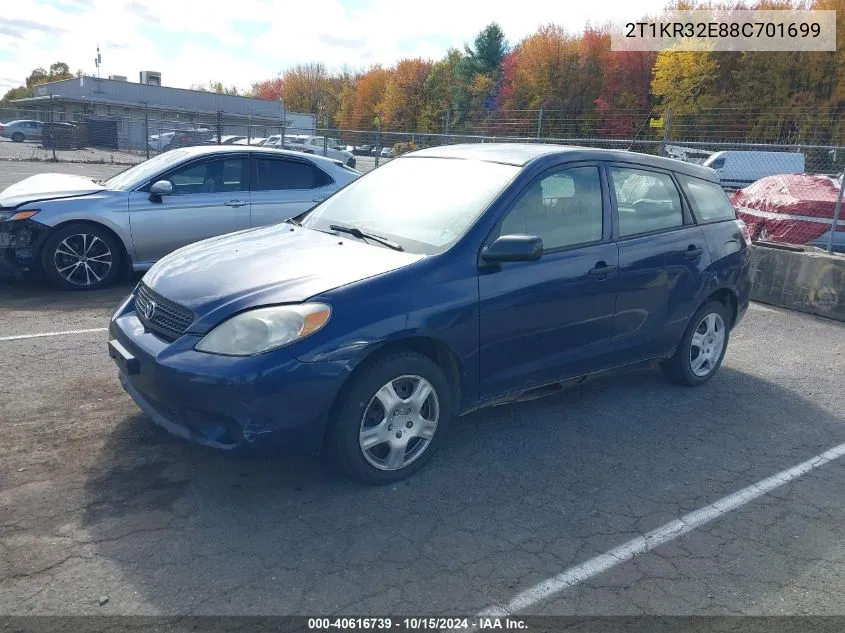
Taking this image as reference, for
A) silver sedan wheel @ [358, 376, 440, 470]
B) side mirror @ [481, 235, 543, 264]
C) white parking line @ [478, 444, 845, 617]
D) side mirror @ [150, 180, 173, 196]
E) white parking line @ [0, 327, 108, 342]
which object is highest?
side mirror @ [150, 180, 173, 196]

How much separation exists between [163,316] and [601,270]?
259 cm

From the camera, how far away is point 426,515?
3.53m

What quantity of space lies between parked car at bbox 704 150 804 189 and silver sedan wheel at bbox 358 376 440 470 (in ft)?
63.9

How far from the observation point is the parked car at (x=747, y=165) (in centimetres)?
2134

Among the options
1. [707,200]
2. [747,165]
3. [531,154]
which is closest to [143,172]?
[531,154]

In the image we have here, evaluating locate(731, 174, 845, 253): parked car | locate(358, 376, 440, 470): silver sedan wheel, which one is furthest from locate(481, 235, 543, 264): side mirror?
locate(731, 174, 845, 253): parked car

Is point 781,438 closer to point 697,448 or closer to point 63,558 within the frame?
point 697,448

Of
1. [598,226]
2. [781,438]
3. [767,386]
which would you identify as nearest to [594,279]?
[598,226]

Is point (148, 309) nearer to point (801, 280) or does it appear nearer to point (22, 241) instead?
point (22, 241)

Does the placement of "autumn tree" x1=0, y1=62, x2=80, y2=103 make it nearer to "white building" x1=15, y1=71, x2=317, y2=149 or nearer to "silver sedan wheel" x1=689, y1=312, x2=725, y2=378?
"white building" x1=15, y1=71, x2=317, y2=149

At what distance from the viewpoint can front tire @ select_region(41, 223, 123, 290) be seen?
730 cm

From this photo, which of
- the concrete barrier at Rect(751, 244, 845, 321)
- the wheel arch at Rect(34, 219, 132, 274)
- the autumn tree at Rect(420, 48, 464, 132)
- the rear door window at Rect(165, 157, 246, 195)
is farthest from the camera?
the autumn tree at Rect(420, 48, 464, 132)

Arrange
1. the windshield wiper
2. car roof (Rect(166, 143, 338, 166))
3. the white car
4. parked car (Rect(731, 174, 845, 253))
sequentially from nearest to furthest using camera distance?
the windshield wiper → car roof (Rect(166, 143, 338, 166)) → parked car (Rect(731, 174, 845, 253)) → the white car

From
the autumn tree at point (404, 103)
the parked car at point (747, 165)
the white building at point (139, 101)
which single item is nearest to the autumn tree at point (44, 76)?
the white building at point (139, 101)
